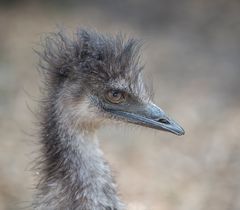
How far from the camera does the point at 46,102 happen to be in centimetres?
334

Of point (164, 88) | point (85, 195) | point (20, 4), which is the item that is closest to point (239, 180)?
point (164, 88)

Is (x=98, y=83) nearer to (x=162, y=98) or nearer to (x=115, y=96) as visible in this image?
(x=115, y=96)

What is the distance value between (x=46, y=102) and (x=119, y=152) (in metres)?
2.39

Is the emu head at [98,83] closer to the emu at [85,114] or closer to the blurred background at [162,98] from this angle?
the emu at [85,114]

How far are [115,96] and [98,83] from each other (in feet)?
0.29

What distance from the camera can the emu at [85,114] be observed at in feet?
10.6

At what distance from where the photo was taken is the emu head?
323 cm

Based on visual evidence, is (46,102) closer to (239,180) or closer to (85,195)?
(85,195)

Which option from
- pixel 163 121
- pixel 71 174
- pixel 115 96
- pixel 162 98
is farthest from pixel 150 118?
pixel 162 98

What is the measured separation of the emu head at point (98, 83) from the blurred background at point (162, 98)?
0.80m

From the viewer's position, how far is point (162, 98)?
6.44 m

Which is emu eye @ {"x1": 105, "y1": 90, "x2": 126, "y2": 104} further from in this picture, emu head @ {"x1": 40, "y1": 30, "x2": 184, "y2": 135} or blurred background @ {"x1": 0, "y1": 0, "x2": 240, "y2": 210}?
blurred background @ {"x1": 0, "y1": 0, "x2": 240, "y2": 210}

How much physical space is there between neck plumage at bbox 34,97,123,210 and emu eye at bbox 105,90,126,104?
15 centimetres

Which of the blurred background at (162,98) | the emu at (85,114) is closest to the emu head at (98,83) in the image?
the emu at (85,114)
